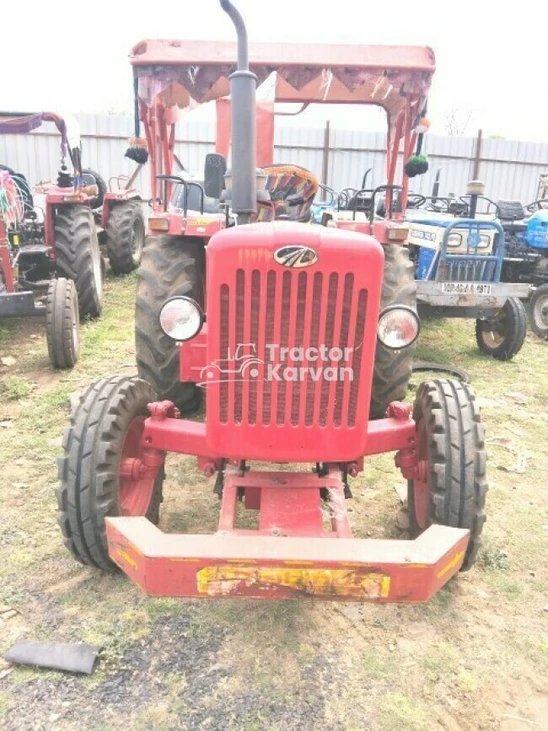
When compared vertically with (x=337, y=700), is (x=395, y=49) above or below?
above

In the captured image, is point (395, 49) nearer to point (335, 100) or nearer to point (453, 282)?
point (335, 100)

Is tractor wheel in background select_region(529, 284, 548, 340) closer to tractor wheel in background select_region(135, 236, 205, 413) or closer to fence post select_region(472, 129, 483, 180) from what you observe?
tractor wheel in background select_region(135, 236, 205, 413)

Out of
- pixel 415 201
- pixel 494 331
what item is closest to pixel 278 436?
pixel 494 331

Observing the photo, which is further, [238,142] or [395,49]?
[395,49]

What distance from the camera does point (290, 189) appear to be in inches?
172

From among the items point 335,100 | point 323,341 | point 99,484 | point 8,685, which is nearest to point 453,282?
point 335,100

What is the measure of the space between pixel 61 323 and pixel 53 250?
1.83 metres

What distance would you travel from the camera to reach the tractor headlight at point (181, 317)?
2354mm

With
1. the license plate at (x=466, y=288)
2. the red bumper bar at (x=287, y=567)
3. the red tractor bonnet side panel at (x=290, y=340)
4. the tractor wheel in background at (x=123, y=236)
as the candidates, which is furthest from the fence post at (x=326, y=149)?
the red bumper bar at (x=287, y=567)

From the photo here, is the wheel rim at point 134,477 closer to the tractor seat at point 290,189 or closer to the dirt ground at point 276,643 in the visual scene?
the dirt ground at point 276,643

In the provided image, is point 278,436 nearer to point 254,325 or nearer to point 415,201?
point 254,325

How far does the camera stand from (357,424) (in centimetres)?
226

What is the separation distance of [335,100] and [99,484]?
3.29 meters

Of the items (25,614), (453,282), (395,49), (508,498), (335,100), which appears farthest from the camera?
(453,282)
